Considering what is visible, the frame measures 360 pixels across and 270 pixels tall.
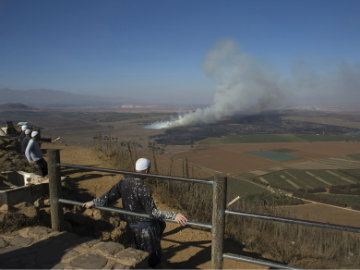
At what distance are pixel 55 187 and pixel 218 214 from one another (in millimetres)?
2299

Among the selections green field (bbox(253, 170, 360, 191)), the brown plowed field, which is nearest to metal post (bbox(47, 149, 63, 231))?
green field (bbox(253, 170, 360, 191))

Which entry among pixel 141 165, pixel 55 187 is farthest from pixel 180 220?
pixel 55 187

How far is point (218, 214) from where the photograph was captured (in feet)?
8.33

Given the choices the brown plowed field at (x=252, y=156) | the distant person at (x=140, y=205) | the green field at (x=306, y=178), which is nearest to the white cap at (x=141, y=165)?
the distant person at (x=140, y=205)

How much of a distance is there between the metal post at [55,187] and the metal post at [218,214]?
7.03ft

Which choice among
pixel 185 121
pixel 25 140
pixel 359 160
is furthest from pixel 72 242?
pixel 185 121

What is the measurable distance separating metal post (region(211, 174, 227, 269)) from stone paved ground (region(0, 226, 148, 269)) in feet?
2.90

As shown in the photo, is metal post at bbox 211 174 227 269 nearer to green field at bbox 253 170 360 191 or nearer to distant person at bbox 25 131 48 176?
distant person at bbox 25 131 48 176

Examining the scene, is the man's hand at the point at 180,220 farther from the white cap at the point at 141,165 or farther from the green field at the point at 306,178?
the green field at the point at 306,178

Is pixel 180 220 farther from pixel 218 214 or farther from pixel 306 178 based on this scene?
pixel 306 178

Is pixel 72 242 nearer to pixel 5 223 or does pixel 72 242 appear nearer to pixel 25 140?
pixel 5 223

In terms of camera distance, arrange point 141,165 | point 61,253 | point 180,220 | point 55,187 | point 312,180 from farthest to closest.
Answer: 1. point 312,180
2. point 55,187
3. point 141,165
4. point 61,253
5. point 180,220

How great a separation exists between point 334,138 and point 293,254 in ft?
217

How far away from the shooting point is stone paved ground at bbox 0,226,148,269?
2.80 metres
